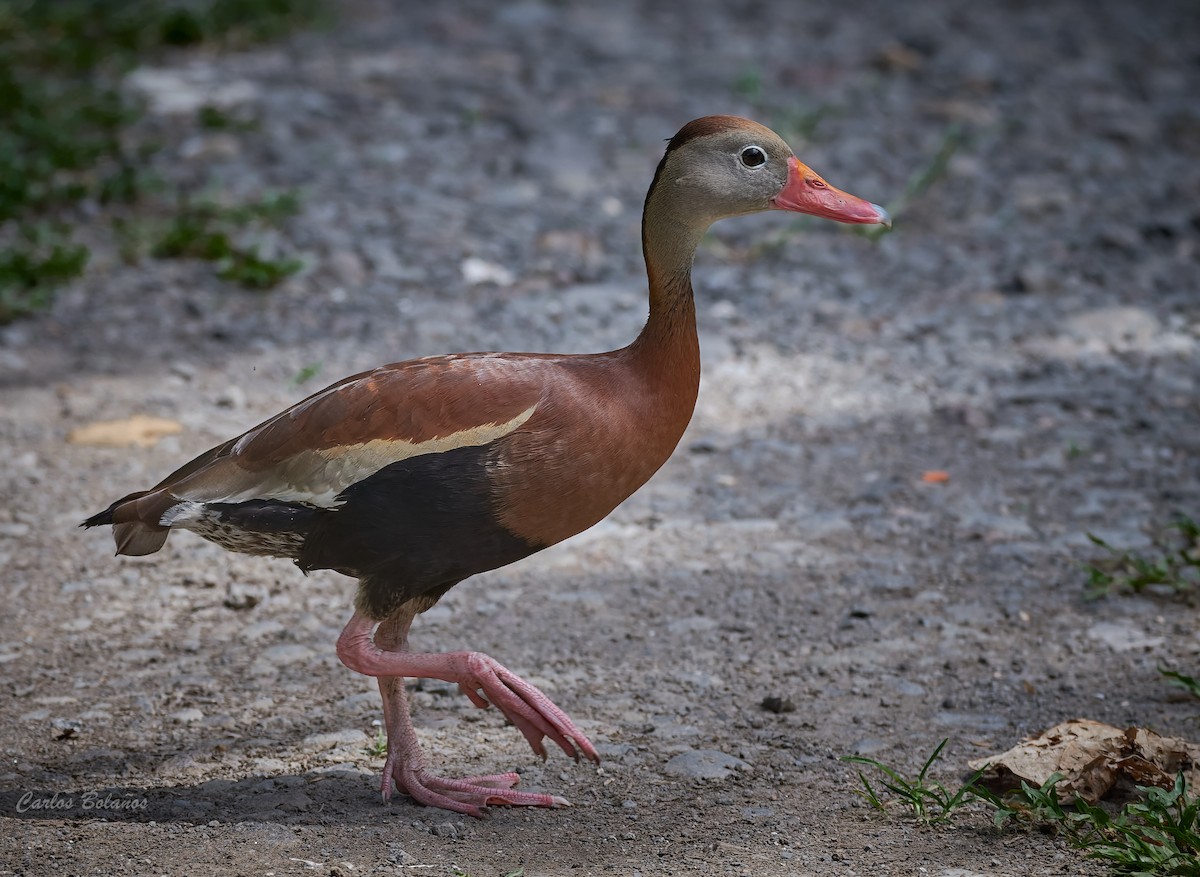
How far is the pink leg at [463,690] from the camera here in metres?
3.43

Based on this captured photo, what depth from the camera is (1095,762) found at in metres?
3.50

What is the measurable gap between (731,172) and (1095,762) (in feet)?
5.87

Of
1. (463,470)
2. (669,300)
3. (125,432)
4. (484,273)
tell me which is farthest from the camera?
(484,273)

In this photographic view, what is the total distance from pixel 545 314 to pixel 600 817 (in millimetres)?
3557

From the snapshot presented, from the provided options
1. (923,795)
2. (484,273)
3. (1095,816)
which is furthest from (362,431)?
(484,273)

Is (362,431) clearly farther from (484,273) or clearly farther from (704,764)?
(484,273)

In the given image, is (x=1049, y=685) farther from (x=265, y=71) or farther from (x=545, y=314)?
(x=265, y=71)

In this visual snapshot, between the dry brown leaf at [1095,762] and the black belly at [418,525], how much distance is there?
1.38 metres

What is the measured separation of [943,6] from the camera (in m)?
11.2

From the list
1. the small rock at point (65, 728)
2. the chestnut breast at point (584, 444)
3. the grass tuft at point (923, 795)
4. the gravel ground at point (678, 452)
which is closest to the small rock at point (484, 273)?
the gravel ground at point (678, 452)

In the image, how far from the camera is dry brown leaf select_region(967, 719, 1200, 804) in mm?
3475

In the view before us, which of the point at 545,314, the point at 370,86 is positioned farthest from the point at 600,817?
the point at 370,86

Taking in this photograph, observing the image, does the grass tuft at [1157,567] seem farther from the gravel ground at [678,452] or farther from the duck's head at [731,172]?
the duck's head at [731,172]

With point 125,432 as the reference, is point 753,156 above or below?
above
